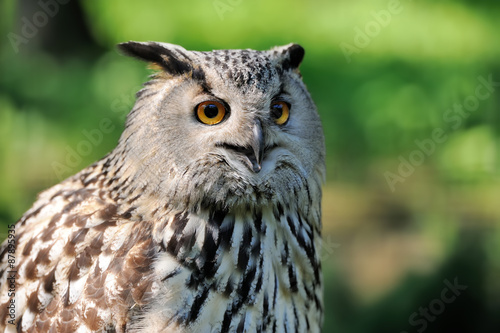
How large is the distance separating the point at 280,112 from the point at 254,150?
0.19 m

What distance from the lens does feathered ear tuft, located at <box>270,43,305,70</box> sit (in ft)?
5.28

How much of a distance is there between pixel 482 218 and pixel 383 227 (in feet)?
2.15

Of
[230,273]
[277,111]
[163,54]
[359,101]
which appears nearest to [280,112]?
[277,111]

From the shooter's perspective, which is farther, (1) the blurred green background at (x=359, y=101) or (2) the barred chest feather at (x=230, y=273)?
(1) the blurred green background at (x=359, y=101)

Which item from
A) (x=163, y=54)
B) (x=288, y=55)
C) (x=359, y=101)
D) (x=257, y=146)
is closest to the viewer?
(x=257, y=146)

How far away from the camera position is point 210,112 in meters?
1.45

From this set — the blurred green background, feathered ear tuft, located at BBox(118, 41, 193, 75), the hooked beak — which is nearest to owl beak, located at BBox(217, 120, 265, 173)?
the hooked beak

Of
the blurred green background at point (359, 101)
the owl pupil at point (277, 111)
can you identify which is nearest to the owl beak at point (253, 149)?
the owl pupil at point (277, 111)

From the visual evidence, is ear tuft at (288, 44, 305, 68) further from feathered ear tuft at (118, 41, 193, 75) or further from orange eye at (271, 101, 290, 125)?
feathered ear tuft at (118, 41, 193, 75)

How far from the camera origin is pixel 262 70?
146 centimetres

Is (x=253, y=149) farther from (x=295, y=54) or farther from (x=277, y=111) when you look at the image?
(x=295, y=54)

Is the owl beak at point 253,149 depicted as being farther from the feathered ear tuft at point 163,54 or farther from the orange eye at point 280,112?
the feathered ear tuft at point 163,54

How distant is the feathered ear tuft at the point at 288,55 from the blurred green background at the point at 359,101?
111 centimetres

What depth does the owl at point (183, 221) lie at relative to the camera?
4.64ft
